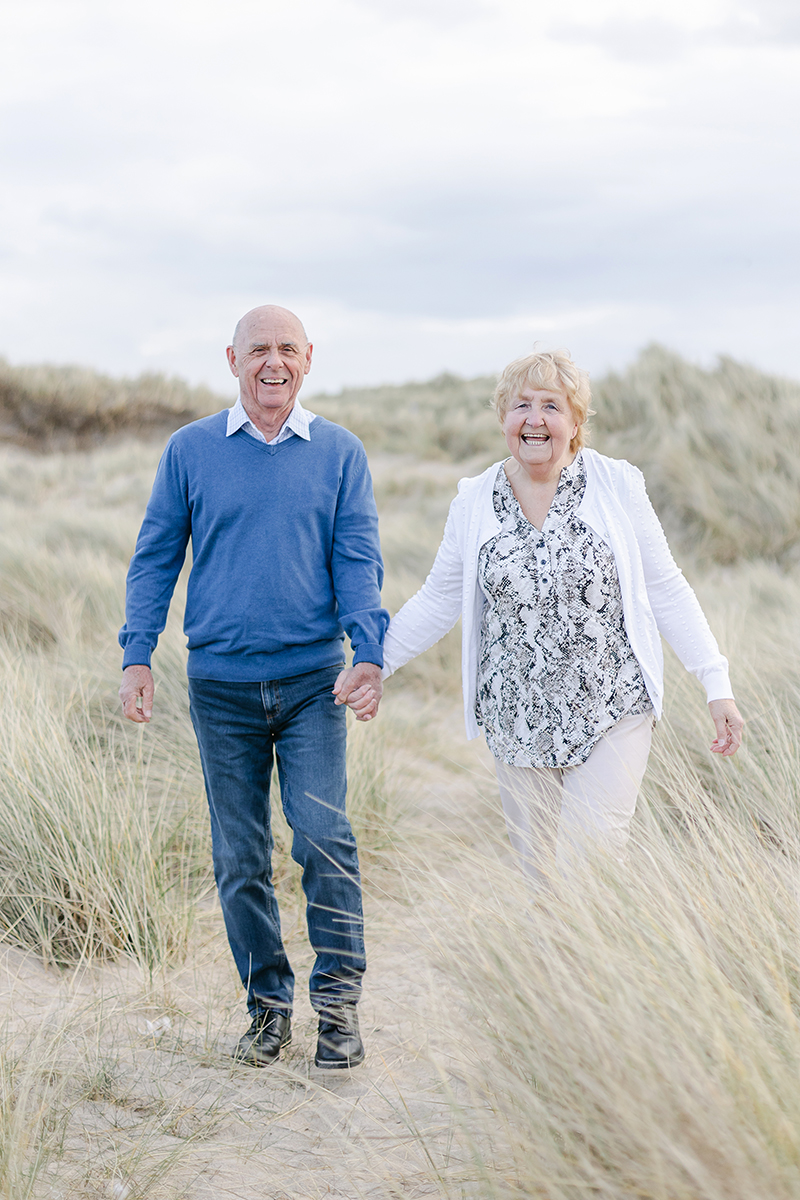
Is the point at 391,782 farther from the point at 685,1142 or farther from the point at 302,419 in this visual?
the point at 685,1142

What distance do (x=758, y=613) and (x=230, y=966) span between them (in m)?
5.28

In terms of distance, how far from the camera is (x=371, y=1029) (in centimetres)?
339

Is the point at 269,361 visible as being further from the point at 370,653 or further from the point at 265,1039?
the point at 265,1039

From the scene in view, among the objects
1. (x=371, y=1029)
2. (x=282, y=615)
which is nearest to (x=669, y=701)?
(x=371, y=1029)

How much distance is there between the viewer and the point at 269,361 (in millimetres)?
3002

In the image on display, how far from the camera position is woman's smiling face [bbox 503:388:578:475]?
111 inches

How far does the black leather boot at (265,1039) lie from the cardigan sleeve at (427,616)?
105 centimetres

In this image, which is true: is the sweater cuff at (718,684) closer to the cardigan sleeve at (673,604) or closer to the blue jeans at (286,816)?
the cardigan sleeve at (673,604)

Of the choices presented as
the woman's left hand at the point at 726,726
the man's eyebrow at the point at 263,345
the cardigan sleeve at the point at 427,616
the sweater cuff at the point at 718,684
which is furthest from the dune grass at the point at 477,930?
the man's eyebrow at the point at 263,345

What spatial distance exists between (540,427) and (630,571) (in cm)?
46

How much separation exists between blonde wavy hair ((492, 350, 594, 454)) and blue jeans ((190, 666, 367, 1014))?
918mm

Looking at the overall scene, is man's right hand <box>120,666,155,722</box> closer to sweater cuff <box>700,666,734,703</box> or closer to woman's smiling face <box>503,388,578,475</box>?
woman's smiling face <box>503,388,578,475</box>

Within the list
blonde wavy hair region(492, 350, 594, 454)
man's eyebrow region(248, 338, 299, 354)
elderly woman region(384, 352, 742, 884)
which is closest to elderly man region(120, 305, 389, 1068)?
man's eyebrow region(248, 338, 299, 354)

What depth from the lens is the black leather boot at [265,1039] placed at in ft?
9.84
